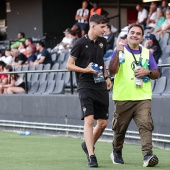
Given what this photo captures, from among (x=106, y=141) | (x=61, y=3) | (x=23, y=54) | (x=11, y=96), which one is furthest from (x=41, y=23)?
(x=106, y=141)

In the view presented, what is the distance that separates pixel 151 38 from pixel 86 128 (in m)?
7.62

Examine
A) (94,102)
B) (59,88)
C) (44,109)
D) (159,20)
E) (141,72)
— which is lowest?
(44,109)

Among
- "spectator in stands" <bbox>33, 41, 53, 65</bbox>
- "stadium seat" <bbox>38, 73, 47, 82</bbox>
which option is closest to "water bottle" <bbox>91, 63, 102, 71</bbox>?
"stadium seat" <bbox>38, 73, 47, 82</bbox>

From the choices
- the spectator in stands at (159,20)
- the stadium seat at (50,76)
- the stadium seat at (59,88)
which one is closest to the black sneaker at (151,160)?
the stadium seat at (59,88)

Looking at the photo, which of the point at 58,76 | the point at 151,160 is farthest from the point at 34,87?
the point at 151,160

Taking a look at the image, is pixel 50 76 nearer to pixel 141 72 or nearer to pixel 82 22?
pixel 82 22

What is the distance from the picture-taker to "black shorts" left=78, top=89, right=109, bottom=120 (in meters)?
9.27

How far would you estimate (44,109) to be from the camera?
1662 centimetres

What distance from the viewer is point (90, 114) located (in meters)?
9.25

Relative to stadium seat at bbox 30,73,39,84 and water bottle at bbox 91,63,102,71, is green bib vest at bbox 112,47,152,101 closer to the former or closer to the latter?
water bottle at bbox 91,63,102,71

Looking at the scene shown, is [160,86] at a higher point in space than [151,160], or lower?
higher

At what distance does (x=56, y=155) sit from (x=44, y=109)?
5.81 metres

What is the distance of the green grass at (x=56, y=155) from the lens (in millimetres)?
9188

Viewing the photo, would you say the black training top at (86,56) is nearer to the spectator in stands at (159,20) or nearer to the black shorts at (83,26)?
the spectator in stands at (159,20)
